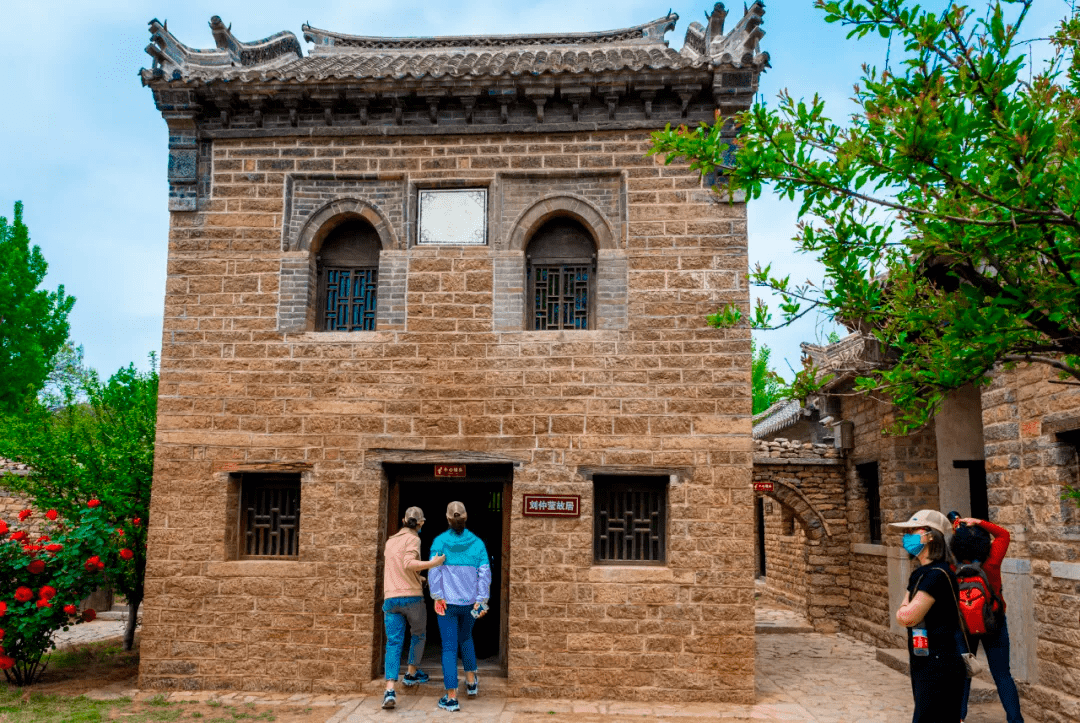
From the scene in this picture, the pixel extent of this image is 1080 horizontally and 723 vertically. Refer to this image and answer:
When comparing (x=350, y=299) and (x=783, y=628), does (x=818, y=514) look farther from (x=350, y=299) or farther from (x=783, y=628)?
(x=350, y=299)

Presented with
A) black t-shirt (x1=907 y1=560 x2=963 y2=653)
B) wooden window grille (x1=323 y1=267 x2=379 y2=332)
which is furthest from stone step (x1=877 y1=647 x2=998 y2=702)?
wooden window grille (x1=323 y1=267 x2=379 y2=332)

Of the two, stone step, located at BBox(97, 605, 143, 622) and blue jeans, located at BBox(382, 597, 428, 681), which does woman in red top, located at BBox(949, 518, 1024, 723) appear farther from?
stone step, located at BBox(97, 605, 143, 622)

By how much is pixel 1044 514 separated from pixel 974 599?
2584mm

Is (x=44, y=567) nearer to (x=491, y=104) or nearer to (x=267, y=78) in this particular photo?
(x=267, y=78)

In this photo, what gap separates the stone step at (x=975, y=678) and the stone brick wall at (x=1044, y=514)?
559 millimetres

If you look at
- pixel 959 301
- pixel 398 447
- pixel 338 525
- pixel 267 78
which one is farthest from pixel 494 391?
pixel 959 301

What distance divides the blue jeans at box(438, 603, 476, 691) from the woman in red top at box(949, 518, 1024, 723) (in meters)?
4.13

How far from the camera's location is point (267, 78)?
863cm

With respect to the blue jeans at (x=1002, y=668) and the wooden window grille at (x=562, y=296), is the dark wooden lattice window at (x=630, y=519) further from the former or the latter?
the blue jeans at (x=1002, y=668)

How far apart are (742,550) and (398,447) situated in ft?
11.6

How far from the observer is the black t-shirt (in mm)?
4902

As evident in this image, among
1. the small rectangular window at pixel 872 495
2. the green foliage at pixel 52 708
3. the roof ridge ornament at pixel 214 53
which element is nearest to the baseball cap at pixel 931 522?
the green foliage at pixel 52 708

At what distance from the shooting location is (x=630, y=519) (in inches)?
332

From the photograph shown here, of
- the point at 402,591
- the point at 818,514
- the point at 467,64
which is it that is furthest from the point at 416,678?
the point at 818,514
